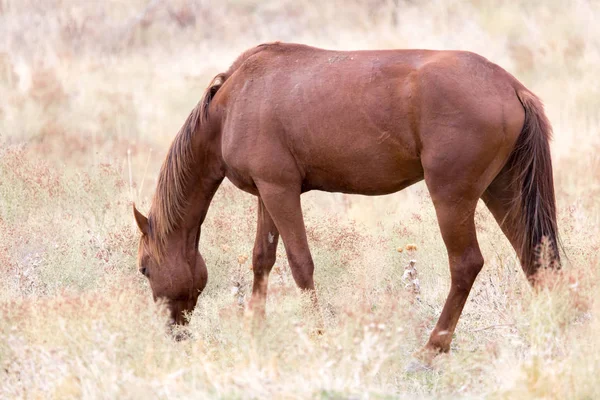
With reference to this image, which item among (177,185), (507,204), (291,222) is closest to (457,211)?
(507,204)

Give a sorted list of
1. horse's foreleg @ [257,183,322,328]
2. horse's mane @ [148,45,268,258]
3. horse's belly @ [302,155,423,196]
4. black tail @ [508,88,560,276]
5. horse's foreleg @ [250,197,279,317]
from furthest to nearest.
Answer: horse's foreleg @ [250,197,279,317], horse's mane @ [148,45,268,258], horse's foreleg @ [257,183,322,328], horse's belly @ [302,155,423,196], black tail @ [508,88,560,276]

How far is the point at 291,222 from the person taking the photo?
216 inches

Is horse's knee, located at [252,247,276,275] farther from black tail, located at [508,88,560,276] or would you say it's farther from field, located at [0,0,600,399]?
black tail, located at [508,88,560,276]

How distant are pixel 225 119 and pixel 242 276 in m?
1.70

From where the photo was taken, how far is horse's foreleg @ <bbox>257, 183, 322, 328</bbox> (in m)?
5.46

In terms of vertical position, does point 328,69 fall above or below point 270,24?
above

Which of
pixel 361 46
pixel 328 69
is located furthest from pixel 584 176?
pixel 361 46

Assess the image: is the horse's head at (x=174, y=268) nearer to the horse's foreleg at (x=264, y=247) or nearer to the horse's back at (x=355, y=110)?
the horse's foreleg at (x=264, y=247)

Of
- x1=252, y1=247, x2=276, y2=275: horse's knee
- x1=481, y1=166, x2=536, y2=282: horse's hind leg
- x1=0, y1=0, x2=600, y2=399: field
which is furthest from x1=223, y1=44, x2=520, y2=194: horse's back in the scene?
x1=0, y1=0, x2=600, y2=399: field

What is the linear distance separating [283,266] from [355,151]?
2024mm

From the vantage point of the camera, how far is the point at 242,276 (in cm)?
696

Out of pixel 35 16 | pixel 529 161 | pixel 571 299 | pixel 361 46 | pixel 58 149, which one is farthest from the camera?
pixel 35 16

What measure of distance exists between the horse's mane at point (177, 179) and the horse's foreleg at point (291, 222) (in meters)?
0.64

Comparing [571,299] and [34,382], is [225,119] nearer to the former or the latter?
[34,382]
